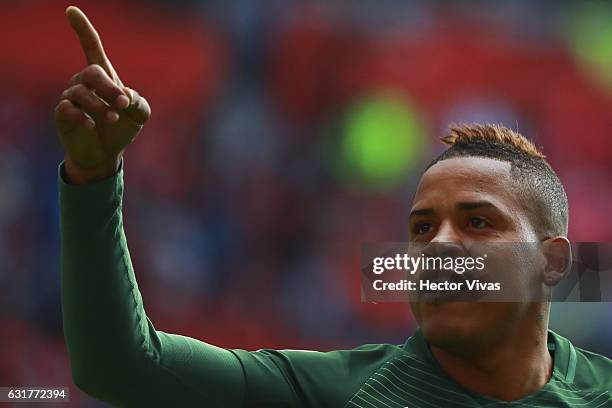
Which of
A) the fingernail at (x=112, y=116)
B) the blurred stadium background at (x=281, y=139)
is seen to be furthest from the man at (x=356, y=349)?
the blurred stadium background at (x=281, y=139)

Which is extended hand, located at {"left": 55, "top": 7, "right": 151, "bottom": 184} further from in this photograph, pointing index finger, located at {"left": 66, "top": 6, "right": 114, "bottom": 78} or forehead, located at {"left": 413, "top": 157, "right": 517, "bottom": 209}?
forehead, located at {"left": 413, "top": 157, "right": 517, "bottom": 209}

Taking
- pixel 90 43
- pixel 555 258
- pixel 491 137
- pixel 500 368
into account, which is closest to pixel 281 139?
pixel 491 137

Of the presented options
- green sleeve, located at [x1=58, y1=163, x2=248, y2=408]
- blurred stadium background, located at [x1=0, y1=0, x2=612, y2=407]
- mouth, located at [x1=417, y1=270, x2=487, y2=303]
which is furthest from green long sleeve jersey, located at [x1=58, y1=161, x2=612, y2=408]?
blurred stadium background, located at [x1=0, y1=0, x2=612, y2=407]

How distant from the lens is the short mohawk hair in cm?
135

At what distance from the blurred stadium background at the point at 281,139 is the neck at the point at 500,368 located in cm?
154

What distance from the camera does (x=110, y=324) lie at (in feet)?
3.25

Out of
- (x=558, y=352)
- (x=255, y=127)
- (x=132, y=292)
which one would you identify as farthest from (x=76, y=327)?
(x=255, y=127)

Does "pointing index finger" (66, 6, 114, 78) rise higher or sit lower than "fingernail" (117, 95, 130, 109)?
higher

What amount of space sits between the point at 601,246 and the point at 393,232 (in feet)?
2.74

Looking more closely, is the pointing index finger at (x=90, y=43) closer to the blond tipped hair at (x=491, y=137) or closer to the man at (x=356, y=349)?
the man at (x=356, y=349)

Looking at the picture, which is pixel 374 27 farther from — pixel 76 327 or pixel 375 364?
pixel 76 327

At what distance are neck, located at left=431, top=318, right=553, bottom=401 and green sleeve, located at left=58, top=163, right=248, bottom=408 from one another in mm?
379

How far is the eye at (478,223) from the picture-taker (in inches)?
50.1

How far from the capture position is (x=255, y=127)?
9.95 feet
